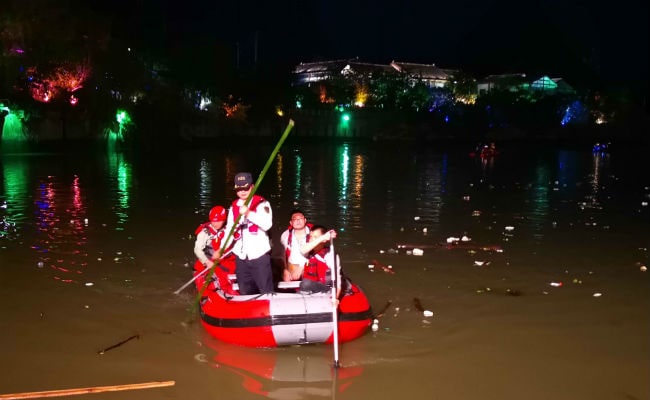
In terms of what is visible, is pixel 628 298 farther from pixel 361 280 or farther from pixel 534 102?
pixel 534 102

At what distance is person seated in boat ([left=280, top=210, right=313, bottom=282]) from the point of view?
852cm

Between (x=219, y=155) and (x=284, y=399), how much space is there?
36273mm

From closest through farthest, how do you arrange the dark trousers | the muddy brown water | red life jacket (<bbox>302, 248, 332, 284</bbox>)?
the muddy brown water
the dark trousers
red life jacket (<bbox>302, 248, 332, 284</bbox>)

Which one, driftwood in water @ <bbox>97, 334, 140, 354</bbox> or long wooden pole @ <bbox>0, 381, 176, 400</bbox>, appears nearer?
long wooden pole @ <bbox>0, 381, 176, 400</bbox>

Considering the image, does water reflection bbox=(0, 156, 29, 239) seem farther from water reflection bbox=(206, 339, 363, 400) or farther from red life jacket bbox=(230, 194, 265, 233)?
water reflection bbox=(206, 339, 363, 400)

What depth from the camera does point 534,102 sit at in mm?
79875

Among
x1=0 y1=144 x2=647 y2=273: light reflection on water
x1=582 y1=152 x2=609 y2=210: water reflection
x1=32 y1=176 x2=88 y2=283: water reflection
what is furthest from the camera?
x1=582 y1=152 x2=609 y2=210: water reflection

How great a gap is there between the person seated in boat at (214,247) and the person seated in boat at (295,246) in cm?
77

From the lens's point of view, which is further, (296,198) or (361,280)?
(296,198)

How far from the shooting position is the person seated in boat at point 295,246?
8.52 metres

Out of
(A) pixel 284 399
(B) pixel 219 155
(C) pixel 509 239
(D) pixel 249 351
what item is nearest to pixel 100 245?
(D) pixel 249 351

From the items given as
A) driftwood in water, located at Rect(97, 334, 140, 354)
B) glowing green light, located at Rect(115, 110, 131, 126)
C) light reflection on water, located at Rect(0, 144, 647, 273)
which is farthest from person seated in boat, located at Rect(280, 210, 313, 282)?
glowing green light, located at Rect(115, 110, 131, 126)

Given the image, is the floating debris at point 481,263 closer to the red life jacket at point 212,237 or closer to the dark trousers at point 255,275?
the red life jacket at point 212,237

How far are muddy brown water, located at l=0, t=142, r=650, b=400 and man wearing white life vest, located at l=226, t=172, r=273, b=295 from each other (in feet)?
2.74
